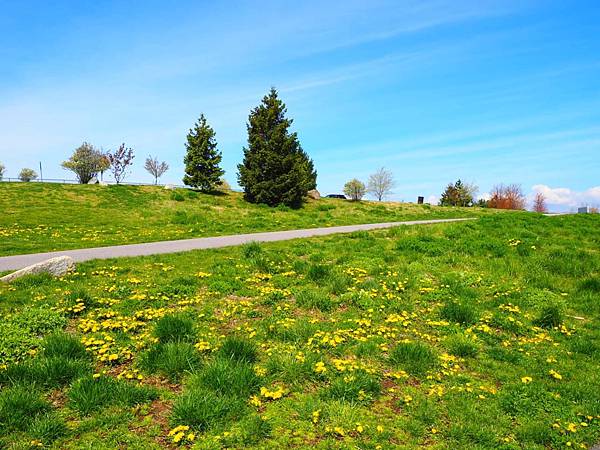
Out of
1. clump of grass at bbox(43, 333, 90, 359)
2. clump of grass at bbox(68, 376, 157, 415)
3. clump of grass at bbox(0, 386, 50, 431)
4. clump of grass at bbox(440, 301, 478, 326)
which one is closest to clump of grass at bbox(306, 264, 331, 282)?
clump of grass at bbox(440, 301, 478, 326)

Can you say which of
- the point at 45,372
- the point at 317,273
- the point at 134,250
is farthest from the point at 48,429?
the point at 134,250

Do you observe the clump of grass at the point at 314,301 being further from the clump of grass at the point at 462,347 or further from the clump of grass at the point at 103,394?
the clump of grass at the point at 103,394

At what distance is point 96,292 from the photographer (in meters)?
9.45

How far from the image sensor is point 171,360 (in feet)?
20.5

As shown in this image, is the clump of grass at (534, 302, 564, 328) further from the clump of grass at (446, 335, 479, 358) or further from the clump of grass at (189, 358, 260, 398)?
the clump of grass at (189, 358, 260, 398)

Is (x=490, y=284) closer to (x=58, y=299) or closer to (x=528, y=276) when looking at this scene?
(x=528, y=276)

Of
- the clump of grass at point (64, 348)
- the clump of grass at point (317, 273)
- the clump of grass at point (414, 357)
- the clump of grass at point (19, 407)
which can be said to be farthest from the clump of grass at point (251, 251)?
the clump of grass at point (19, 407)

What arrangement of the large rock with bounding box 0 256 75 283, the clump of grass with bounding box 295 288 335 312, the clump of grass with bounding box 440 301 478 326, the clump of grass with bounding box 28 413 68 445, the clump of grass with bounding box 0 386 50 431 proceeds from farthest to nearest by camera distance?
the large rock with bounding box 0 256 75 283
the clump of grass with bounding box 295 288 335 312
the clump of grass with bounding box 440 301 478 326
the clump of grass with bounding box 0 386 50 431
the clump of grass with bounding box 28 413 68 445

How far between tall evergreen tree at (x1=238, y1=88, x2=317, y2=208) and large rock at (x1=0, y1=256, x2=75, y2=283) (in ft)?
83.1

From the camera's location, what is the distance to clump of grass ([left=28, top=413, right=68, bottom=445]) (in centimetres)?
466

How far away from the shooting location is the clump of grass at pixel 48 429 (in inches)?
183

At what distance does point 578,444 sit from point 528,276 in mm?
7272

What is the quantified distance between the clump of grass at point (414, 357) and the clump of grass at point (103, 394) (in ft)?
13.3

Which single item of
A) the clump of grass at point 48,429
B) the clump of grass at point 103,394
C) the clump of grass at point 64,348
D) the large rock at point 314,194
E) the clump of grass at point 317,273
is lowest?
the clump of grass at point 48,429
